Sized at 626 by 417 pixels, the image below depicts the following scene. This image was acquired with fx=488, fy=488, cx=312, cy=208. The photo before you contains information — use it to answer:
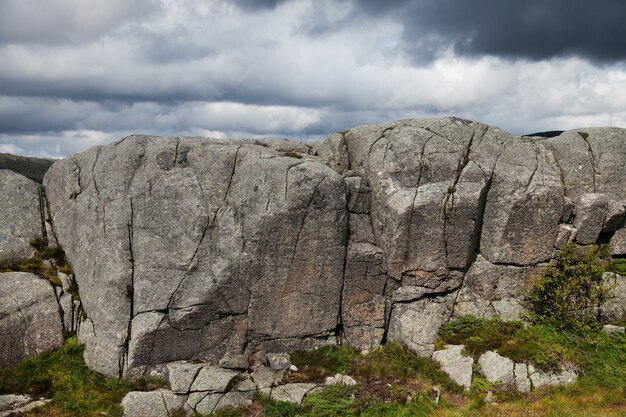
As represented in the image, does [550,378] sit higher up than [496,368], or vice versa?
[496,368]

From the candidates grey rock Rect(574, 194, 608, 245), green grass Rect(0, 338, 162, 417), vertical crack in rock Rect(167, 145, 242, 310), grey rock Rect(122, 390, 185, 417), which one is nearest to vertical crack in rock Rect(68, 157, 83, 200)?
vertical crack in rock Rect(167, 145, 242, 310)

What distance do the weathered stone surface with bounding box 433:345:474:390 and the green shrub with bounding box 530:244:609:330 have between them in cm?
598

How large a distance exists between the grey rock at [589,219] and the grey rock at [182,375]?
25206mm

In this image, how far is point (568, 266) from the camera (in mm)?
30578

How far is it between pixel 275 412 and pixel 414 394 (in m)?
7.18

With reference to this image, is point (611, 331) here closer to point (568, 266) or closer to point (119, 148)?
point (568, 266)

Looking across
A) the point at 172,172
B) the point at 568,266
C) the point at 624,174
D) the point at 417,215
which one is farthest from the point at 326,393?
the point at 624,174

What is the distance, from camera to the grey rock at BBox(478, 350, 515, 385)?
26.2m

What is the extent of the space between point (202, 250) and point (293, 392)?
916 centimetres

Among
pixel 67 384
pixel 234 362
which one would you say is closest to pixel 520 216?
pixel 234 362

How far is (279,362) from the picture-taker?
27.1m

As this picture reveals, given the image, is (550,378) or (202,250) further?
(202,250)

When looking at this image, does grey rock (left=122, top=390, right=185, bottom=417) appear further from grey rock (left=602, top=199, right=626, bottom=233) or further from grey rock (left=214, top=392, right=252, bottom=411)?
grey rock (left=602, top=199, right=626, bottom=233)

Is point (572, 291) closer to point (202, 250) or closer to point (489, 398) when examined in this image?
point (489, 398)
